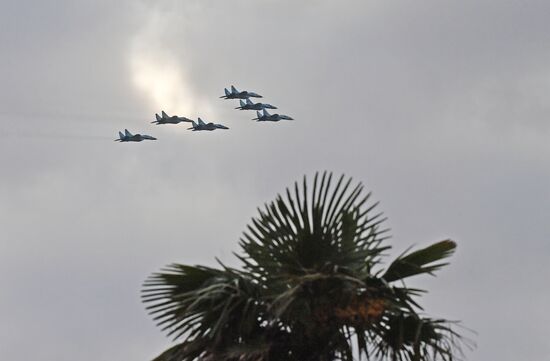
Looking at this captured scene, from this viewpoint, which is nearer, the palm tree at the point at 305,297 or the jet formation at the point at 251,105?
the palm tree at the point at 305,297

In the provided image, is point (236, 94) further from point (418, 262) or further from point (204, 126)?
point (418, 262)

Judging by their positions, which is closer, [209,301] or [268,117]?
[209,301]

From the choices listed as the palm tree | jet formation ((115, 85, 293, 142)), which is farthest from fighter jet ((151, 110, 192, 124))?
the palm tree

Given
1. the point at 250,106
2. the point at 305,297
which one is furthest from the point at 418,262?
the point at 250,106

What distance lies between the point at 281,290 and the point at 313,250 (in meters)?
0.68

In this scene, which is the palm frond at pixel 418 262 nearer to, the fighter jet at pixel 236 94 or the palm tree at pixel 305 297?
the palm tree at pixel 305 297

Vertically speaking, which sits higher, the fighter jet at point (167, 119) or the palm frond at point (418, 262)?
→ the fighter jet at point (167, 119)

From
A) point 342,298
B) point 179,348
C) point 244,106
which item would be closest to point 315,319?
point 342,298

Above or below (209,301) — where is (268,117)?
above

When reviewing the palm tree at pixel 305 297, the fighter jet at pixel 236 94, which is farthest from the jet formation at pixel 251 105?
the palm tree at pixel 305 297

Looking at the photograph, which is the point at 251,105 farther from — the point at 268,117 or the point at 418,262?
the point at 418,262

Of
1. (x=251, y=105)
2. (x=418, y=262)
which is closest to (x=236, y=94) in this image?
(x=251, y=105)

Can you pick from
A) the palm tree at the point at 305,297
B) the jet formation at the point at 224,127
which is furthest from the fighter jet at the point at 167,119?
the palm tree at the point at 305,297

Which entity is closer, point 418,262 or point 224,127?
point 418,262
